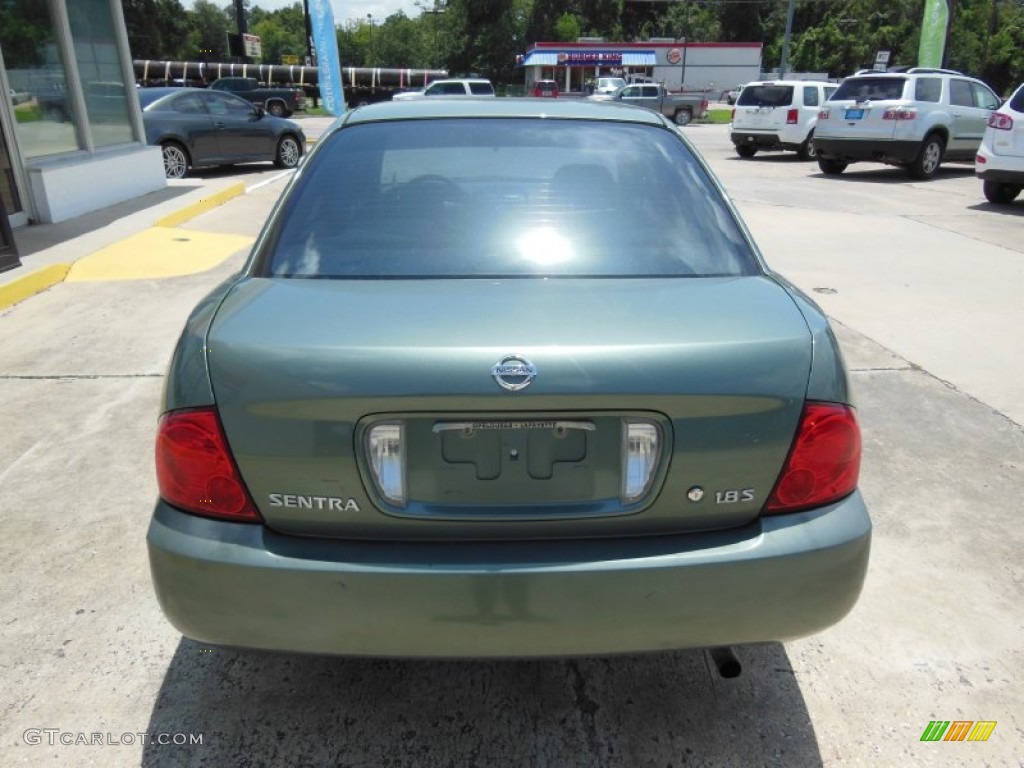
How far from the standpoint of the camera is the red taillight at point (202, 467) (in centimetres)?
187

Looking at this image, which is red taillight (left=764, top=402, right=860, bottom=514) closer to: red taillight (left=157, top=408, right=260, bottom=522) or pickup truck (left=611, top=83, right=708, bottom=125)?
red taillight (left=157, top=408, right=260, bottom=522)

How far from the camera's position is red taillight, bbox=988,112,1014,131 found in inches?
436

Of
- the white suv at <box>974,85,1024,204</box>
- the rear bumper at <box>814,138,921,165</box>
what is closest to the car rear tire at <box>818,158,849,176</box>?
the rear bumper at <box>814,138,921,165</box>

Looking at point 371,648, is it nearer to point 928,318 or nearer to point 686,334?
point 686,334

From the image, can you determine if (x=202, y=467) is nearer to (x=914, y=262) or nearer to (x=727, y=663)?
(x=727, y=663)

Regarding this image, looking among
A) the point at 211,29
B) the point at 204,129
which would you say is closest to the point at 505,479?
the point at 204,129

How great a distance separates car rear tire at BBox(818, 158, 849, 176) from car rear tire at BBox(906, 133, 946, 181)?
1.43 metres

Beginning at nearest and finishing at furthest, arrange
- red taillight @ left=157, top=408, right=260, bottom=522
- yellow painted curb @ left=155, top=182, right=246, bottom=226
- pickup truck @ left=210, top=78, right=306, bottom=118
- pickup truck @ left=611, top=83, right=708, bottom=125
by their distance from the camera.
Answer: red taillight @ left=157, top=408, right=260, bottom=522, yellow painted curb @ left=155, top=182, right=246, bottom=226, pickup truck @ left=611, top=83, right=708, bottom=125, pickup truck @ left=210, top=78, right=306, bottom=118

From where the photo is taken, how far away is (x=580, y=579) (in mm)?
1813

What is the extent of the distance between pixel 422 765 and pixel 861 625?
1.61 meters

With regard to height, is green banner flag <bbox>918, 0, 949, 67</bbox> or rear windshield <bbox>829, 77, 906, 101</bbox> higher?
green banner flag <bbox>918, 0, 949, 67</bbox>

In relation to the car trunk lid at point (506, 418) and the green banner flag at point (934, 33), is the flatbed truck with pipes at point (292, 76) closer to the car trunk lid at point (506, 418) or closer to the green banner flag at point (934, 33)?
the green banner flag at point (934, 33)

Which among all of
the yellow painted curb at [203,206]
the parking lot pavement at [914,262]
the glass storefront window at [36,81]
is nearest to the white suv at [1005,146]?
the parking lot pavement at [914,262]

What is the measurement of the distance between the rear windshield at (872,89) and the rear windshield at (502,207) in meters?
15.0
